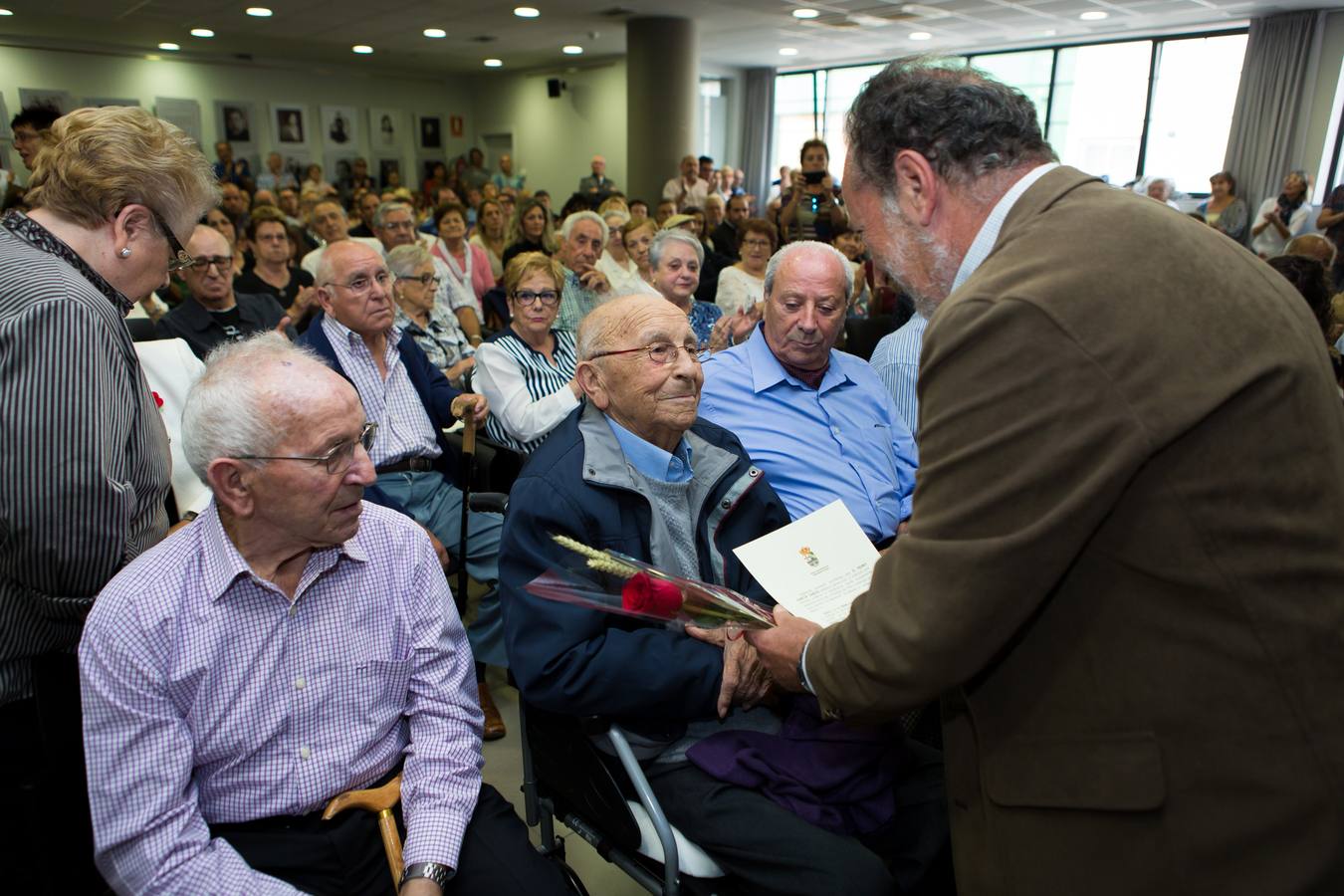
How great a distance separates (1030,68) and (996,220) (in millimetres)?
13658

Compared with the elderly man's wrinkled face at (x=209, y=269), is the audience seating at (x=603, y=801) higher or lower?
lower

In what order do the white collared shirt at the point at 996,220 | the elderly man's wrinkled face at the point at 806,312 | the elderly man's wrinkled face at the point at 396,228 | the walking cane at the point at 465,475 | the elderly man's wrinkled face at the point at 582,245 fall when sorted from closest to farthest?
the white collared shirt at the point at 996,220 → the elderly man's wrinkled face at the point at 806,312 → the walking cane at the point at 465,475 → the elderly man's wrinkled face at the point at 582,245 → the elderly man's wrinkled face at the point at 396,228

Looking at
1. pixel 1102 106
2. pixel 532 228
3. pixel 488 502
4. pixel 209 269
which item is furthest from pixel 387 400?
pixel 1102 106

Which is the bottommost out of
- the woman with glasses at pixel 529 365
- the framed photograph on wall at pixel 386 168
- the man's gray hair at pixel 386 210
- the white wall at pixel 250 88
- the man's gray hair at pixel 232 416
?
the woman with glasses at pixel 529 365

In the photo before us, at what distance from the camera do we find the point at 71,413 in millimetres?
1441

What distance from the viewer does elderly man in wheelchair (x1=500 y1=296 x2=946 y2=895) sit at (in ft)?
4.82

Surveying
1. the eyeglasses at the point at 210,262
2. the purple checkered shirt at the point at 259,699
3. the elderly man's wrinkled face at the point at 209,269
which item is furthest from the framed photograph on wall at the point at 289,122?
the purple checkered shirt at the point at 259,699

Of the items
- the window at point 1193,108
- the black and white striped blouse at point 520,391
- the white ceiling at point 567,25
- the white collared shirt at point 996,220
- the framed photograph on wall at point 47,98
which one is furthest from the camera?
the framed photograph on wall at point 47,98

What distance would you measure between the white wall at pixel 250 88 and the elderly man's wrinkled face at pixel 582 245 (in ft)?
29.2

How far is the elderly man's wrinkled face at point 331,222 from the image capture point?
644 cm

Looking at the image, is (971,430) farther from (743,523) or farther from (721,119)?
(721,119)

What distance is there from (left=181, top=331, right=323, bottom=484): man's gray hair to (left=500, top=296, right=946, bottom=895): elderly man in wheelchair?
45cm

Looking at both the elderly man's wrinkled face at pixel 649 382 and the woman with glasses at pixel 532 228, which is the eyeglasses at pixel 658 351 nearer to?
the elderly man's wrinkled face at pixel 649 382

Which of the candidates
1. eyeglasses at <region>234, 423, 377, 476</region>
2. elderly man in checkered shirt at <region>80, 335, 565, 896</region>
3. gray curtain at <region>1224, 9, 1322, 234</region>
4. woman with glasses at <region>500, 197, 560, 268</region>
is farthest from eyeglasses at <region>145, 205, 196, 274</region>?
gray curtain at <region>1224, 9, 1322, 234</region>
